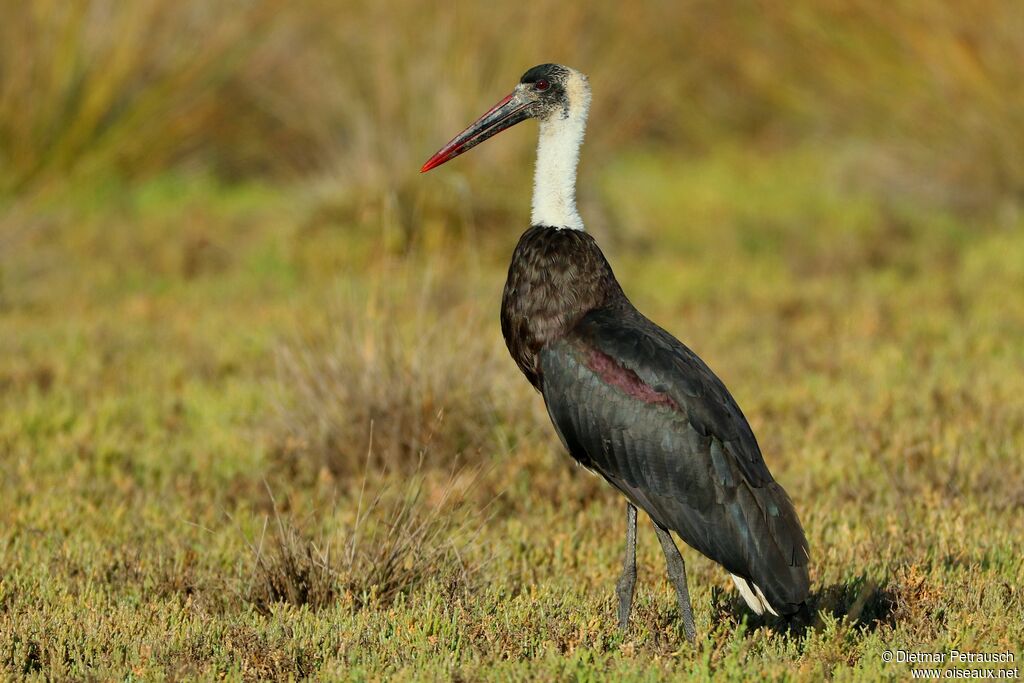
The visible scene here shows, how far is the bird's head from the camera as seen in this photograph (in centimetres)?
539

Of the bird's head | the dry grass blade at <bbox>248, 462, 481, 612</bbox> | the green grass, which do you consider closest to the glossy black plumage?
the green grass

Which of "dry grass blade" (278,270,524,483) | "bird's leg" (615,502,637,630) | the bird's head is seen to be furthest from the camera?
"dry grass blade" (278,270,524,483)

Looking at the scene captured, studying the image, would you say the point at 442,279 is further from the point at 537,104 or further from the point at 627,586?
the point at 627,586

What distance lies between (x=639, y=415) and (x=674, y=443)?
5.9 inches

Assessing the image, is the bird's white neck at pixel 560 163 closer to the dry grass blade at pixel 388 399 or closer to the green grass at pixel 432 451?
the green grass at pixel 432 451

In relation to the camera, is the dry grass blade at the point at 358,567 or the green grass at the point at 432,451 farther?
the dry grass blade at the point at 358,567

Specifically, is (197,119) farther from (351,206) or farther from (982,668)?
(982,668)

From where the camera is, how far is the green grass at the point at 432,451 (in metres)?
4.65

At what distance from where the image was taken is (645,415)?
4.70m

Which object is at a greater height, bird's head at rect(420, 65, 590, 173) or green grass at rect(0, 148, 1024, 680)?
bird's head at rect(420, 65, 590, 173)

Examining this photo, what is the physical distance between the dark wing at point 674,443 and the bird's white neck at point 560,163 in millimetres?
454

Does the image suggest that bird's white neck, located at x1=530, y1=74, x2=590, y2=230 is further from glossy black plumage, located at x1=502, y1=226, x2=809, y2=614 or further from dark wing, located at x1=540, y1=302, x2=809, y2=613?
dark wing, located at x1=540, y1=302, x2=809, y2=613

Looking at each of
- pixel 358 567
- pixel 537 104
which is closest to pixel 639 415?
pixel 358 567

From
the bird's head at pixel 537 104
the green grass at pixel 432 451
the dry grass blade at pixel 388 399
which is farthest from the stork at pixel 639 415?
the dry grass blade at pixel 388 399
